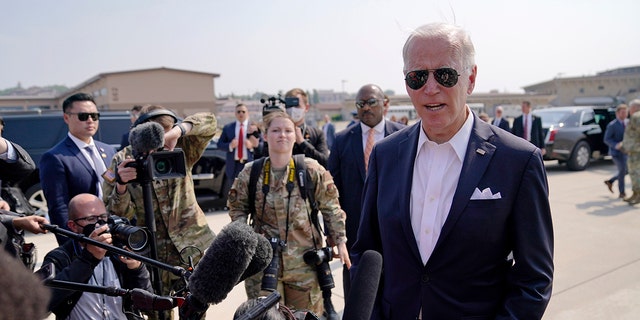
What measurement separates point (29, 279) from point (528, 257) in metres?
1.54

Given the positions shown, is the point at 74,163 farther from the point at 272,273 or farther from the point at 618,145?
the point at 618,145

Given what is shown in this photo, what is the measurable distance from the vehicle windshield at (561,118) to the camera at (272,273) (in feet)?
41.3

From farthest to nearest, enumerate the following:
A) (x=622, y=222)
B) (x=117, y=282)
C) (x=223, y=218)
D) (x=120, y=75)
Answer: (x=120, y=75) → (x=223, y=218) → (x=622, y=222) → (x=117, y=282)

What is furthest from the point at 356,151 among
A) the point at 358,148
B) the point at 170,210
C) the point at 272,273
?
the point at 170,210

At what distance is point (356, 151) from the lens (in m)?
4.33

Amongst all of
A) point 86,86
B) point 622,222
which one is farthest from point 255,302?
point 86,86

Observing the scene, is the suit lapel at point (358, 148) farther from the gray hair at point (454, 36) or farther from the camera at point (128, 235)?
the gray hair at point (454, 36)

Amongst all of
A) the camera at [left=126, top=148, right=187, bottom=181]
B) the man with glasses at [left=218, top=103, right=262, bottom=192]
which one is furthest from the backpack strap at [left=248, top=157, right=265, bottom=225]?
the man with glasses at [left=218, top=103, right=262, bottom=192]

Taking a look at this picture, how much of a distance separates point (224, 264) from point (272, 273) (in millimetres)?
1889

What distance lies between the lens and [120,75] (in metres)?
34.7

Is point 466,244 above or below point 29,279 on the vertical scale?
below

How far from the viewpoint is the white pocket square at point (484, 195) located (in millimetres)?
1686

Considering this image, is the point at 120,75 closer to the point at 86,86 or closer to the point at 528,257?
the point at 86,86

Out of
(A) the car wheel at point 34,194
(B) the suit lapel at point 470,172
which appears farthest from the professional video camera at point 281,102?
(A) the car wheel at point 34,194
